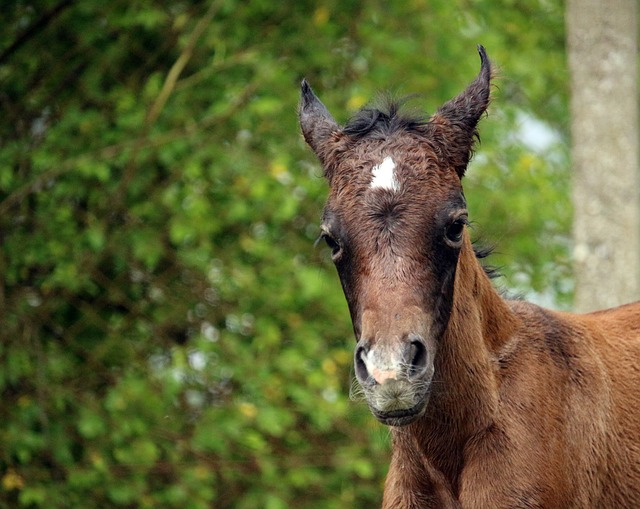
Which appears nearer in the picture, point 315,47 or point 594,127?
point 594,127

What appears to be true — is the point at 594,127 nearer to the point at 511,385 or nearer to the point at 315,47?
the point at 315,47

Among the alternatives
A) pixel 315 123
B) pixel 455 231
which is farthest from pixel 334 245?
pixel 315 123

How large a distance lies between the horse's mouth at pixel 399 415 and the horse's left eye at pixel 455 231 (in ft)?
2.35

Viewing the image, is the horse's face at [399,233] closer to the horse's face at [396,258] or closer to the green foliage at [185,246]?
the horse's face at [396,258]

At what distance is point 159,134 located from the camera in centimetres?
967

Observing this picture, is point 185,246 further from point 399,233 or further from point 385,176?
point 399,233

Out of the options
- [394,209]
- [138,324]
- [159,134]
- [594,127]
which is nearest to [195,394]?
[138,324]

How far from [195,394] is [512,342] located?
567 cm

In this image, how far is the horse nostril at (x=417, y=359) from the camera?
13.2 feet

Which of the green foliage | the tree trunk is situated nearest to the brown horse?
the tree trunk

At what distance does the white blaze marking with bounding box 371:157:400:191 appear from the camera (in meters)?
4.41

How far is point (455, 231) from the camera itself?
175 inches

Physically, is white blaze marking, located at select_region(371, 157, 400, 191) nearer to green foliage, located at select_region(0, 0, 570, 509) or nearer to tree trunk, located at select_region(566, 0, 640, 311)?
tree trunk, located at select_region(566, 0, 640, 311)

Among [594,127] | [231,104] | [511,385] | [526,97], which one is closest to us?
[511,385]
